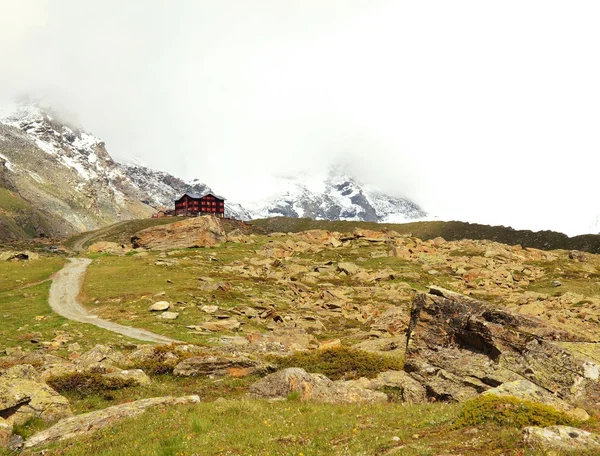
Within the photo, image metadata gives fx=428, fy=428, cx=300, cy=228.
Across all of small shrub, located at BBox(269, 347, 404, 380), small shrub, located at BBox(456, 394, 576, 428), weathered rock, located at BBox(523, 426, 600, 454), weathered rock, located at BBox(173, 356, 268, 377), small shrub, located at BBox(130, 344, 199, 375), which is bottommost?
small shrub, located at BBox(130, 344, 199, 375)

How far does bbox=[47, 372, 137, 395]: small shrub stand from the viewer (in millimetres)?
23125

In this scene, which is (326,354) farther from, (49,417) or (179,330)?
(179,330)

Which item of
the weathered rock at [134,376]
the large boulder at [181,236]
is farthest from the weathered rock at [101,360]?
the large boulder at [181,236]

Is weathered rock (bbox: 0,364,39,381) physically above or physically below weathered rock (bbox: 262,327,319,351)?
above

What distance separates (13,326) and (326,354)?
113 feet

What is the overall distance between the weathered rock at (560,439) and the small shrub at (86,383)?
67.8 ft

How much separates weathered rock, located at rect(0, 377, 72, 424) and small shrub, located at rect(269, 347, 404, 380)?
1317cm

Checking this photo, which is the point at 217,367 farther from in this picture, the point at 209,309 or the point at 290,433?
the point at 209,309

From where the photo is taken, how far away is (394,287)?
72.1 m

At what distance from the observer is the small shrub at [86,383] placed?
75.9 feet

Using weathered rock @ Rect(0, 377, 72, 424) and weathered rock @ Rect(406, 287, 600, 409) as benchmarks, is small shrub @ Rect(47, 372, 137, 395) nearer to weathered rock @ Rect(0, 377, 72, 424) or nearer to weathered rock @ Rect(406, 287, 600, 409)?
weathered rock @ Rect(0, 377, 72, 424)

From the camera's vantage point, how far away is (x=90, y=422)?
56.1ft

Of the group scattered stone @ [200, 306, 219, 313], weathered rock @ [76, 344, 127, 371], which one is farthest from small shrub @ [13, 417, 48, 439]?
scattered stone @ [200, 306, 219, 313]

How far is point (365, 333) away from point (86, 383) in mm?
29325
